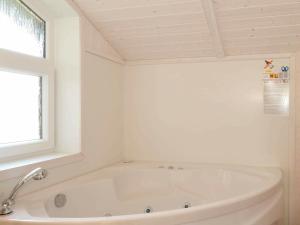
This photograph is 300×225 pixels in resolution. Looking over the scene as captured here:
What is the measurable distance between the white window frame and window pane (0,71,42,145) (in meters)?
0.05

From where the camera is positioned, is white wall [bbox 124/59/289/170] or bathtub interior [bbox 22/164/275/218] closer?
bathtub interior [bbox 22/164/275/218]

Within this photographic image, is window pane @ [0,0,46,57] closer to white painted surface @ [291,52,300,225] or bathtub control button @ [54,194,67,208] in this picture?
bathtub control button @ [54,194,67,208]

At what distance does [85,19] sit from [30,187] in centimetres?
139

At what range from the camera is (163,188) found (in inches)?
113

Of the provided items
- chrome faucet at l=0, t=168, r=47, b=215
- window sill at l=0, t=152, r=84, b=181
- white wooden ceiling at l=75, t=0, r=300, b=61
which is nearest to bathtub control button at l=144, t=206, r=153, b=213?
window sill at l=0, t=152, r=84, b=181

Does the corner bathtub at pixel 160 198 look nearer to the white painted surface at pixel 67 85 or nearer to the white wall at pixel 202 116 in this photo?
the white wall at pixel 202 116

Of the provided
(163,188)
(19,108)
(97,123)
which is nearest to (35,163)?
(19,108)

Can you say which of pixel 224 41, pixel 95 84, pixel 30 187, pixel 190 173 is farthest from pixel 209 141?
pixel 30 187

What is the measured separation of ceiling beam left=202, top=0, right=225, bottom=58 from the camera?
2270 mm

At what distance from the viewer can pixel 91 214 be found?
236 centimetres

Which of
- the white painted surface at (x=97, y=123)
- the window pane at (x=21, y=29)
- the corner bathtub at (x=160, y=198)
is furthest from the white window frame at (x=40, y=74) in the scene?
the corner bathtub at (x=160, y=198)

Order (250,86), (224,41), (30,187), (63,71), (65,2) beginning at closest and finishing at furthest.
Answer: (30,187) → (65,2) → (63,71) → (224,41) → (250,86)

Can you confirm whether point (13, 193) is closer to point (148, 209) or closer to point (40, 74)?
point (40, 74)

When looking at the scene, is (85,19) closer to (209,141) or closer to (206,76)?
(206,76)
